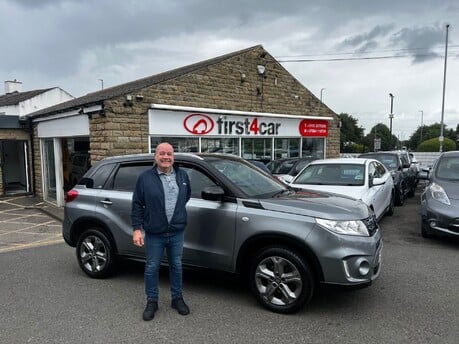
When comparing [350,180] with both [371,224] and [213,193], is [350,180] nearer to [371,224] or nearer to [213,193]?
[371,224]

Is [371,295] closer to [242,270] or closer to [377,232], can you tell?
[377,232]

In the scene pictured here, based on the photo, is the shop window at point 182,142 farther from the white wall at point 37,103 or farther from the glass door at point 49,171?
the white wall at point 37,103

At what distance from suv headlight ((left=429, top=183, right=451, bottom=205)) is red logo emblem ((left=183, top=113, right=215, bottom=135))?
22.0 ft

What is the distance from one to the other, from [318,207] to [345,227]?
0.33 m

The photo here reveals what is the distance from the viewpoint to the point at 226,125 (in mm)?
12461

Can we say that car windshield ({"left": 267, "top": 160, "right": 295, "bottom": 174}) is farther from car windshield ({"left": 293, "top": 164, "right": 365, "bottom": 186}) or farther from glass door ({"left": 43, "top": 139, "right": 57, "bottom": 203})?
glass door ({"left": 43, "top": 139, "right": 57, "bottom": 203})

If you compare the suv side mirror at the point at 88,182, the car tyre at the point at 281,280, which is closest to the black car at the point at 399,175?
the car tyre at the point at 281,280

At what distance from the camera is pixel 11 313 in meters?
4.03

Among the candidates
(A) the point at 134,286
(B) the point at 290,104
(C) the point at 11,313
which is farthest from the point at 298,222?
(B) the point at 290,104

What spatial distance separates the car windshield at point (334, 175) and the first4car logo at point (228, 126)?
178 inches

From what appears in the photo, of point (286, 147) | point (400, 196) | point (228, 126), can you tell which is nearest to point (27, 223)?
point (228, 126)

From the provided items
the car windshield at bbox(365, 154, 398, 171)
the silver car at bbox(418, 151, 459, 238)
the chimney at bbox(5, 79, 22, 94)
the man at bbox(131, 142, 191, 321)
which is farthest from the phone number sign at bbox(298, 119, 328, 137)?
the chimney at bbox(5, 79, 22, 94)

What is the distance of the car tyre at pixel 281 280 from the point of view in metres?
3.75

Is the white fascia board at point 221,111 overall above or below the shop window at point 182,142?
above
